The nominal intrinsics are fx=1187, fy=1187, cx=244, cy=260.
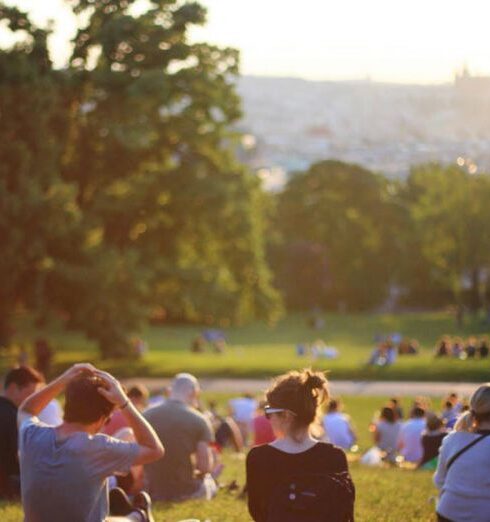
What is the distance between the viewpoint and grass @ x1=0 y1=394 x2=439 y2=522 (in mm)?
9797

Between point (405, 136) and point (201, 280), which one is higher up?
point (405, 136)

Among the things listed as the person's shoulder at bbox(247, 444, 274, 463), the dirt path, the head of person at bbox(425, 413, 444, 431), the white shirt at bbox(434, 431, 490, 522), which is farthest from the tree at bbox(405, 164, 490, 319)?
the person's shoulder at bbox(247, 444, 274, 463)

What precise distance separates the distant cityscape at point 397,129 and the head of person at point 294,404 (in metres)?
35.5

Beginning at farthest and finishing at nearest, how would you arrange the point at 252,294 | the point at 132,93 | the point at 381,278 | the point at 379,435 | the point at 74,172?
the point at 381,278, the point at 252,294, the point at 74,172, the point at 132,93, the point at 379,435

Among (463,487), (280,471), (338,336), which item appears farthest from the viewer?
(338,336)

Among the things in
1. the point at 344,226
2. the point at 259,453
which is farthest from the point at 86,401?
the point at 344,226

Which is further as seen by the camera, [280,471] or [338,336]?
[338,336]

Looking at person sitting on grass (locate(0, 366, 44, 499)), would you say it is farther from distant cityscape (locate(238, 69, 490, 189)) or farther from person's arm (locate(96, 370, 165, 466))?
distant cityscape (locate(238, 69, 490, 189))

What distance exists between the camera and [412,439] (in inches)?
634

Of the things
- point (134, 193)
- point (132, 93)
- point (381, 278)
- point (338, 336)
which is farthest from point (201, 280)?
point (381, 278)

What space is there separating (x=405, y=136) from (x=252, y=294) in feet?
160

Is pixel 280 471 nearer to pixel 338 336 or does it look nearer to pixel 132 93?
pixel 132 93

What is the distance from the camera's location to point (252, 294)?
43656 mm

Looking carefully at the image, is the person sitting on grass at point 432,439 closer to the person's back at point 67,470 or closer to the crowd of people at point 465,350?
the person's back at point 67,470
